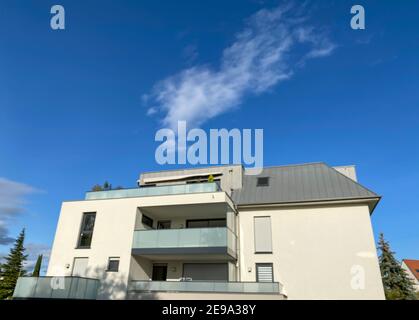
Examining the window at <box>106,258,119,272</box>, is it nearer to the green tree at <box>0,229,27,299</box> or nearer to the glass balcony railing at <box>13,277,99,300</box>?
the glass balcony railing at <box>13,277,99,300</box>

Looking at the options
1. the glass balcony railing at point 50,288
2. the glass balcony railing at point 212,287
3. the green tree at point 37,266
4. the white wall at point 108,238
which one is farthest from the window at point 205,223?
the green tree at point 37,266

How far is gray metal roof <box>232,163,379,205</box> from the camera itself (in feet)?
50.5

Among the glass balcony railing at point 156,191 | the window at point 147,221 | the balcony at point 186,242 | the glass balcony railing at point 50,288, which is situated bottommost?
the glass balcony railing at point 50,288

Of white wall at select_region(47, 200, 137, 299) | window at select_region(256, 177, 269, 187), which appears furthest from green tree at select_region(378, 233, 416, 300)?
white wall at select_region(47, 200, 137, 299)

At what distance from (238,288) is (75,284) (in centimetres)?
770

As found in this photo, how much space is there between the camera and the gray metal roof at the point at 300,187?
Result: 1539 centimetres

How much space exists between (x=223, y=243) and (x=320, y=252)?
494 centimetres

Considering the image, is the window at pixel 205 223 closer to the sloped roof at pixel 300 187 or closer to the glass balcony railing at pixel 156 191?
the sloped roof at pixel 300 187

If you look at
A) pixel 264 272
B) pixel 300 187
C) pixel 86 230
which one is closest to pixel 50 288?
pixel 86 230

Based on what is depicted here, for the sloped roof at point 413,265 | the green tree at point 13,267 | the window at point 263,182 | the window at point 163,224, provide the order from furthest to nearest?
the sloped roof at point 413,265, the green tree at point 13,267, the window at point 163,224, the window at point 263,182

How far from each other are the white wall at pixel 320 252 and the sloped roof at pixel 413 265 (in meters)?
36.2

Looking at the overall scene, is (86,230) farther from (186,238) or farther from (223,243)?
(223,243)

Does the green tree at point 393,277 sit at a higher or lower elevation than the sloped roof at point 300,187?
lower
